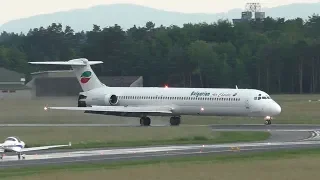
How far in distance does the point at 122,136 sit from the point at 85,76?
19.7 meters

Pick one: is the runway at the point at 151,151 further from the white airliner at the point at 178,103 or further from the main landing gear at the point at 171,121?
the main landing gear at the point at 171,121

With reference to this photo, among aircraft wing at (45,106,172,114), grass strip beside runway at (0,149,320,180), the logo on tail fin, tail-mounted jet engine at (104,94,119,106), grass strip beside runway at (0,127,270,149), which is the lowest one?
grass strip beside runway at (0,127,270,149)

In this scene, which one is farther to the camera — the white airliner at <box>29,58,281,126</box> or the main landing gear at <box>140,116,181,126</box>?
the main landing gear at <box>140,116,181,126</box>

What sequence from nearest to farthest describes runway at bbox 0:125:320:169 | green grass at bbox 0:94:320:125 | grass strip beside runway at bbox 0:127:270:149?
runway at bbox 0:125:320:169 < grass strip beside runway at bbox 0:127:270:149 < green grass at bbox 0:94:320:125

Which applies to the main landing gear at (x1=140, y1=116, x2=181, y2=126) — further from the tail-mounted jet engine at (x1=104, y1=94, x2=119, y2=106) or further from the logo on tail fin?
the logo on tail fin

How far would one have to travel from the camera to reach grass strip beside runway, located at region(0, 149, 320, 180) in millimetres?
39062

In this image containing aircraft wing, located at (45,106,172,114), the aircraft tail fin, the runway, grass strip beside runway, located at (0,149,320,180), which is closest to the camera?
grass strip beside runway, located at (0,149,320,180)

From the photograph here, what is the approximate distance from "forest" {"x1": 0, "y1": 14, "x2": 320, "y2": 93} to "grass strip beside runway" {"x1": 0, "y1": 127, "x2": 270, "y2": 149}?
7576cm

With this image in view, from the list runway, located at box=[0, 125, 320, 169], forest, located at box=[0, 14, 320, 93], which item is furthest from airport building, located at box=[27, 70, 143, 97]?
runway, located at box=[0, 125, 320, 169]

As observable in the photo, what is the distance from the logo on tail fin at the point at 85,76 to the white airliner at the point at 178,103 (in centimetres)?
194

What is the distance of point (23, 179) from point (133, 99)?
131ft

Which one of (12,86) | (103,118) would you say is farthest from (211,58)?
(103,118)

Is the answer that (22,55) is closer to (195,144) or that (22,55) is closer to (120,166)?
(195,144)

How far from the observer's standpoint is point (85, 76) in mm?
81062
